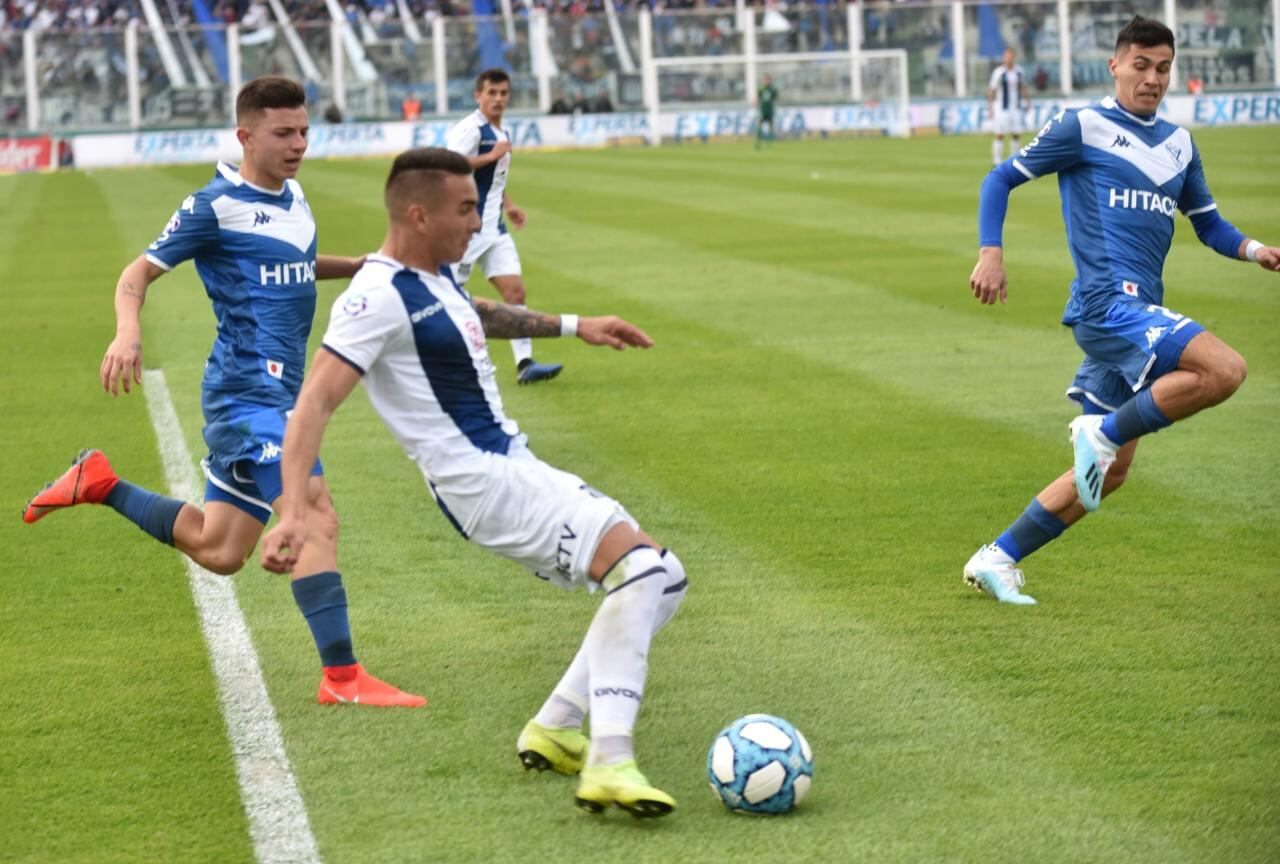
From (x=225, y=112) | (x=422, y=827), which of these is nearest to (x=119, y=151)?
(x=225, y=112)

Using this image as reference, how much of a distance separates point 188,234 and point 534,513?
2.13 metres

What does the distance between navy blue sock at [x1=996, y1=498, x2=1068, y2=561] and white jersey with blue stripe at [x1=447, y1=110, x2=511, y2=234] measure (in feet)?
21.6

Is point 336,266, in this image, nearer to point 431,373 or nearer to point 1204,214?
point 431,373

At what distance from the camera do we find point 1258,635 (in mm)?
6594

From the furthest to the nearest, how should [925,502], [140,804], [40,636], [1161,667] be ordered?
[925,502] < [40,636] < [1161,667] < [140,804]

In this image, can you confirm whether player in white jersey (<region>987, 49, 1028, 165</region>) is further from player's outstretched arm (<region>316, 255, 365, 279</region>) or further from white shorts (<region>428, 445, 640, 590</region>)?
white shorts (<region>428, 445, 640, 590</region>)

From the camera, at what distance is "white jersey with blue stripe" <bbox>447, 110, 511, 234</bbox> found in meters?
13.0

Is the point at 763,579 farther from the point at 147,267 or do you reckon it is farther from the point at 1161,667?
the point at 147,267

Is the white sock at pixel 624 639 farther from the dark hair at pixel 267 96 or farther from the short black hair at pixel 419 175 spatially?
the dark hair at pixel 267 96

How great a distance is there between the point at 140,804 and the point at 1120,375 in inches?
170

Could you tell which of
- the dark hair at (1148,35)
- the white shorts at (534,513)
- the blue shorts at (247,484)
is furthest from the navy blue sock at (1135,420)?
the blue shorts at (247,484)

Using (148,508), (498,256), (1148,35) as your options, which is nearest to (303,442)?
(148,508)

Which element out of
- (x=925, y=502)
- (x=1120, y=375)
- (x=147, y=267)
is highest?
(x=147, y=267)

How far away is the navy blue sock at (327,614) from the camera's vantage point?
19.7 ft
